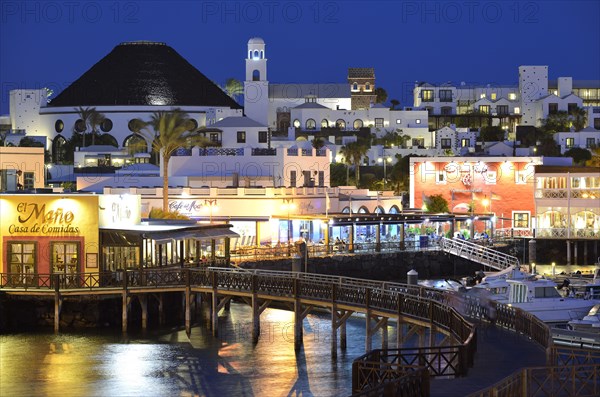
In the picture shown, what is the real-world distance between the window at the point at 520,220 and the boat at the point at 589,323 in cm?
4872

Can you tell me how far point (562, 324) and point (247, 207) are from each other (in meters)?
33.3

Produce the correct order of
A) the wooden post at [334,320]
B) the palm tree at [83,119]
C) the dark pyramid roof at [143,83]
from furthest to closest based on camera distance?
1. the dark pyramid roof at [143,83]
2. the palm tree at [83,119]
3. the wooden post at [334,320]

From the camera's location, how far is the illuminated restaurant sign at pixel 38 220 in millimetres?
56719

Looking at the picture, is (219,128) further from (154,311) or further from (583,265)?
(154,311)

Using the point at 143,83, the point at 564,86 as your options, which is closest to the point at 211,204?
the point at 143,83

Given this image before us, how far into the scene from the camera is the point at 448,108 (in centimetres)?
18025

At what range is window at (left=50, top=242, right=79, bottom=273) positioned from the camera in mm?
56469

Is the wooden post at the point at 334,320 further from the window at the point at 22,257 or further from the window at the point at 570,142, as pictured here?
the window at the point at 570,142

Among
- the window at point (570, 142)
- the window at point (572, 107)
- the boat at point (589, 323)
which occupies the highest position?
the window at point (572, 107)

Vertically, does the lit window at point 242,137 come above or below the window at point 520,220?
above

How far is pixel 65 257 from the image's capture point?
186 ft

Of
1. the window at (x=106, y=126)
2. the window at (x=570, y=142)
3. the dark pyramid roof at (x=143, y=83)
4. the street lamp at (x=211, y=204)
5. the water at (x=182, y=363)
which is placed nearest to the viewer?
the water at (x=182, y=363)

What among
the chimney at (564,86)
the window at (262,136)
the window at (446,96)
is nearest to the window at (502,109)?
the window at (446,96)

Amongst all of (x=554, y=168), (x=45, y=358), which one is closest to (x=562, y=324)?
(x=45, y=358)
